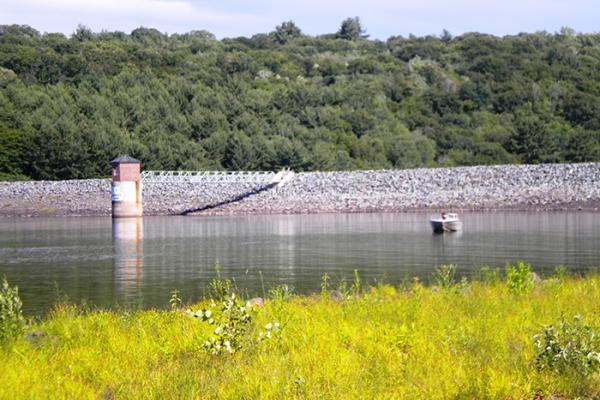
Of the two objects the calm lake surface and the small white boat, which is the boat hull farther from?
the calm lake surface

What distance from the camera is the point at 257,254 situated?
3925 cm

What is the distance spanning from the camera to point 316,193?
85.8 metres

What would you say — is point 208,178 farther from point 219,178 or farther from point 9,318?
point 9,318

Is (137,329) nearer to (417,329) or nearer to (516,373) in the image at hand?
(417,329)

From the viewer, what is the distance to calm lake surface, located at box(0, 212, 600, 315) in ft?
92.0

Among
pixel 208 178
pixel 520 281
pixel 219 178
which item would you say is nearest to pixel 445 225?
pixel 520 281

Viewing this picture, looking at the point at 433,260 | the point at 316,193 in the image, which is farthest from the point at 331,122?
the point at 433,260

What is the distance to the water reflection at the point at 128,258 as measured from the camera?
90.2ft

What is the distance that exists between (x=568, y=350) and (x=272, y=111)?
110615 mm

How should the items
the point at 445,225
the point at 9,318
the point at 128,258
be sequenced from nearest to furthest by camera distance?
the point at 9,318 < the point at 128,258 < the point at 445,225

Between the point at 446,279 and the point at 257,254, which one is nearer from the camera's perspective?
the point at 446,279

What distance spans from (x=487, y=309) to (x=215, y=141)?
306 feet

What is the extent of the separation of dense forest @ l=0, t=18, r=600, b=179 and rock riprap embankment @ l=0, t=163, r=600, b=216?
30.7ft

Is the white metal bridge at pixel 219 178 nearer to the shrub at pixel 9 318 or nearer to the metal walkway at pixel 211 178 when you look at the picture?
the metal walkway at pixel 211 178
